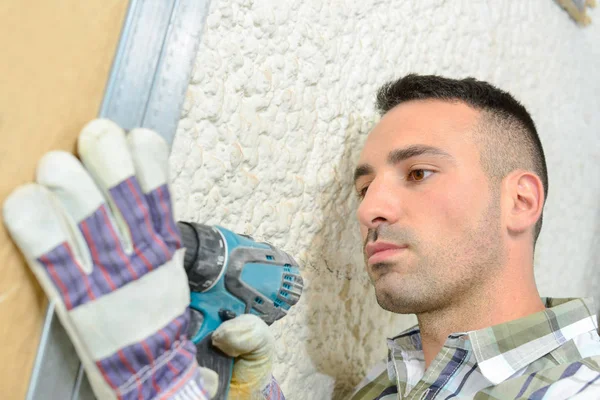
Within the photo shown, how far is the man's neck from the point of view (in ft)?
2.95

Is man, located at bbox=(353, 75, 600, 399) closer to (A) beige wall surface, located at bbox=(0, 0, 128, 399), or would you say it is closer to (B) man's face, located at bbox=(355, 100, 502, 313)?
(B) man's face, located at bbox=(355, 100, 502, 313)

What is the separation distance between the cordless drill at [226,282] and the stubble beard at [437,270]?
0.81ft

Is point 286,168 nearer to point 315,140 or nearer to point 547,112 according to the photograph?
point 315,140

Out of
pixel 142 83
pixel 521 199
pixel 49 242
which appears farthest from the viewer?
pixel 521 199

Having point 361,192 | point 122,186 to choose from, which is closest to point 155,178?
point 122,186

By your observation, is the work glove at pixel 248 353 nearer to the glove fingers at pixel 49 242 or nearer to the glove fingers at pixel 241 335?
the glove fingers at pixel 241 335

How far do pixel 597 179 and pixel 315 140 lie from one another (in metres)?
1.62

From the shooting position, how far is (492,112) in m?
0.99

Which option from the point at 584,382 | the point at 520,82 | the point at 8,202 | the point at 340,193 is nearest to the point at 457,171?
the point at 340,193

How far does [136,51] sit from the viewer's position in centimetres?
60

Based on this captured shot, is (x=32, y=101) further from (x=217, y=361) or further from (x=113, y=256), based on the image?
(x=217, y=361)

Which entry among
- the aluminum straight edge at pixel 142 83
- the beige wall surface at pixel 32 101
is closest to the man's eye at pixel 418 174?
the aluminum straight edge at pixel 142 83

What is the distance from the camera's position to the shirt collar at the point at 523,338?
0.83 m

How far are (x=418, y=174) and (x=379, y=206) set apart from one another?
0.31 feet
